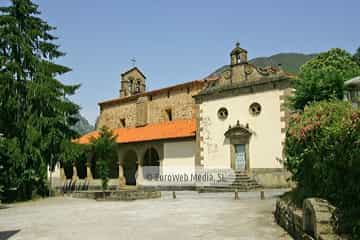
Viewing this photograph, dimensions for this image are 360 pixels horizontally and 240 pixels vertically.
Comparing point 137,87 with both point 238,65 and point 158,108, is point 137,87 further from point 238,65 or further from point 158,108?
point 238,65

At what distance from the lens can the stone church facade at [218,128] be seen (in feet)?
72.3

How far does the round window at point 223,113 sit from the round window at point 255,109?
75.9 inches

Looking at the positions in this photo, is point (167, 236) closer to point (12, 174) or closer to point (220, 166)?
point (12, 174)

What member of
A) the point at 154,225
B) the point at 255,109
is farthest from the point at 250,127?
the point at 154,225

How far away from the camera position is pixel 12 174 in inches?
731

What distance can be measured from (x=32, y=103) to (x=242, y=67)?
13.6 metres

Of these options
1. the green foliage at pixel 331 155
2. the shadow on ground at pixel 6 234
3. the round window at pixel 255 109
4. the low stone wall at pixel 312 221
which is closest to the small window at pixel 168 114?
the round window at pixel 255 109

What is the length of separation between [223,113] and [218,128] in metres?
1.13

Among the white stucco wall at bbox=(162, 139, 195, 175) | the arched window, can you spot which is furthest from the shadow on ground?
the arched window

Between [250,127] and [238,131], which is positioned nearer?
[250,127]

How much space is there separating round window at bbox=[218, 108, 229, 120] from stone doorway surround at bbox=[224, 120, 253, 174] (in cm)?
96

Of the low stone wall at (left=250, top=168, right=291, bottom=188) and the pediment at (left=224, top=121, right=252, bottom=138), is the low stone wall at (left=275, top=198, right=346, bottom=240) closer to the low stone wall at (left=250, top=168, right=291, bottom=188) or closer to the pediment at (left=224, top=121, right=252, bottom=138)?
the low stone wall at (left=250, top=168, right=291, bottom=188)

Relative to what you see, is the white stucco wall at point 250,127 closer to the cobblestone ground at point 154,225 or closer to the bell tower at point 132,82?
the cobblestone ground at point 154,225

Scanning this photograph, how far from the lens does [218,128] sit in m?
24.8
